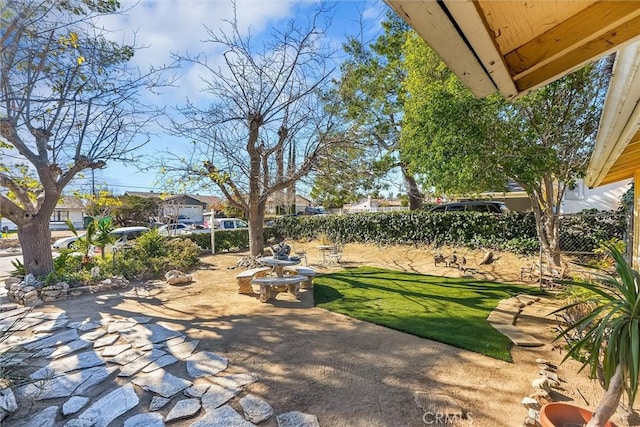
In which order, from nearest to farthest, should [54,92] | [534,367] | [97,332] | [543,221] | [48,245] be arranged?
[534,367] → [97,332] → [54,92] → [48,245] → [543,221]

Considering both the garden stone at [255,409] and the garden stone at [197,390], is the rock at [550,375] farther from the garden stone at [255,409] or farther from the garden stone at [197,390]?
the garden stone at [197,390]

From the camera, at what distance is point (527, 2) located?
4.08 feet

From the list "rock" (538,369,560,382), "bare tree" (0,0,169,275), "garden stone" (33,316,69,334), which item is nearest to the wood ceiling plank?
"rock" (538,369,560,382)

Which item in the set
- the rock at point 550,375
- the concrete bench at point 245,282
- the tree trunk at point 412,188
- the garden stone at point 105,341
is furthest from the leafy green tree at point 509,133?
the tree trunk at point 412,188

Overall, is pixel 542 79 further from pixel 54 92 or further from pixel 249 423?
pixel 54 92

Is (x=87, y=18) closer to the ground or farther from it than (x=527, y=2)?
farther from it

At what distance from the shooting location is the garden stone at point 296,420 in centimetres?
288

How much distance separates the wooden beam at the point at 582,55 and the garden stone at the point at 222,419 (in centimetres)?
341

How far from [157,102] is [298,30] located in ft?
15.2

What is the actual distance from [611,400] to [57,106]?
10.5 meters

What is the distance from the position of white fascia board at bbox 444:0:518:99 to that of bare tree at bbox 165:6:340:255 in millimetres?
8901

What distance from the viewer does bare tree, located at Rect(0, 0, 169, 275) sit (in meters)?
5.92

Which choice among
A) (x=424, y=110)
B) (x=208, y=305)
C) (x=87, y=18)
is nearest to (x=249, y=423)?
(x=208, y=305)

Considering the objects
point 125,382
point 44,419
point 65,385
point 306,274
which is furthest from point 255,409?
point 306,274
